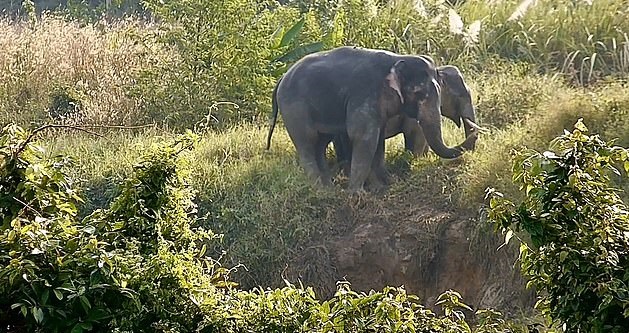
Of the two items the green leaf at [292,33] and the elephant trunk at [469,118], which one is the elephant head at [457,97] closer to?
the elephant trunk at [469,118]

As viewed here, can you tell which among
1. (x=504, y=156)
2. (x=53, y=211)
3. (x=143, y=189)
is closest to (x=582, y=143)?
(x=143, y=189)

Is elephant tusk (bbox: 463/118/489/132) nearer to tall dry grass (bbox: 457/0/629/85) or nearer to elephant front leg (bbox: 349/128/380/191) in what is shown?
elephant front leg (bbox: 349/128/380/191)

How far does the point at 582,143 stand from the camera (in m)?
2.79

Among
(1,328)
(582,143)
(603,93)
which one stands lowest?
(603,93)

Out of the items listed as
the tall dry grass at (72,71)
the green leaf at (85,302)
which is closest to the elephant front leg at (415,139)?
the tall dry grass at (72,71)

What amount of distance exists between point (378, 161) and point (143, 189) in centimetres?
494

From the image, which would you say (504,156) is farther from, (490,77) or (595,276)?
(595,276)

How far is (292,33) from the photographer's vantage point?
10953mm

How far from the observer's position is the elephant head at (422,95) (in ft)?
25.9

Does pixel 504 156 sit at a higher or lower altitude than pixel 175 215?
lower

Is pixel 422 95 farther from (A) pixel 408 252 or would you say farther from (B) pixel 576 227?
(B) pixel 576 227

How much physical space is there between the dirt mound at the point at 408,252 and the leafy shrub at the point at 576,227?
4.19 metres

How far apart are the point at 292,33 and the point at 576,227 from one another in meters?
8.44

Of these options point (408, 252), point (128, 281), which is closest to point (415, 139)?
point (408, 252)
